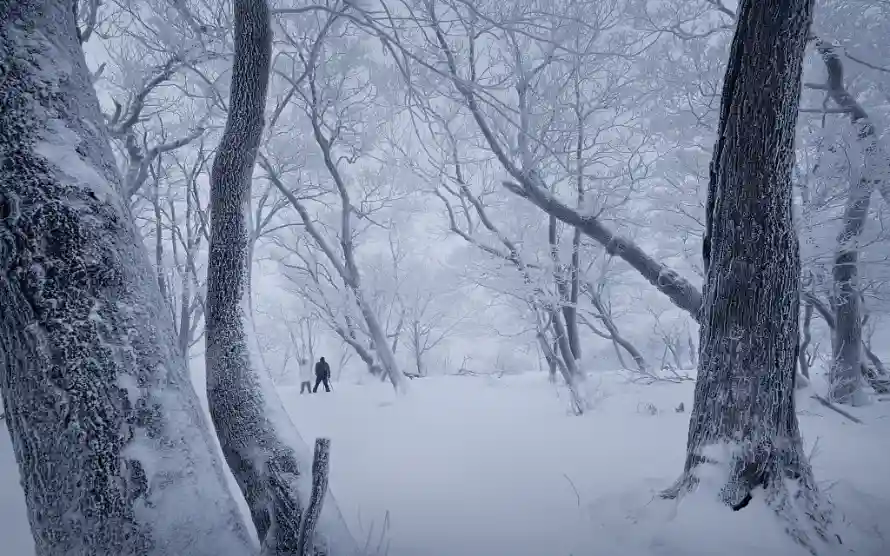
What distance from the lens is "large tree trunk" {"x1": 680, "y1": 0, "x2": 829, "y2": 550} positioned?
5.77ft

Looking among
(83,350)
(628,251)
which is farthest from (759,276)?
(83,350)

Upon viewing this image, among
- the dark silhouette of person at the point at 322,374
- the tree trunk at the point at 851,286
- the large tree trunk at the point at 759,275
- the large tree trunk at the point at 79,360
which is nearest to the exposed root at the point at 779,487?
the large tree trunk at the point at 759,275

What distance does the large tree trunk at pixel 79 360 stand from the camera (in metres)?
0.88

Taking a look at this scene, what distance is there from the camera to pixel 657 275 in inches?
126

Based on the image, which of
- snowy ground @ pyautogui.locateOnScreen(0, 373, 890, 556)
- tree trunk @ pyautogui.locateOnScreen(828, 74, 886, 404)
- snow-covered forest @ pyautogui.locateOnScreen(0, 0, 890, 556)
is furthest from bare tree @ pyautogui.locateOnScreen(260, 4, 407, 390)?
tree trunk @ pyautogui.locateOnScreen(828, 74, 886, 404)

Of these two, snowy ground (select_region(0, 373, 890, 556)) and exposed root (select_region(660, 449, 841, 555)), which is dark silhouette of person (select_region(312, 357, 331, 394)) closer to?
snowy ground (select_region(0, 373, 890, 556))

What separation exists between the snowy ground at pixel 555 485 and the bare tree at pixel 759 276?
227 millimetres

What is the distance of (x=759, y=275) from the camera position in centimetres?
180

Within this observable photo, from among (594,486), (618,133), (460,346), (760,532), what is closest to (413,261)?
(460,346)

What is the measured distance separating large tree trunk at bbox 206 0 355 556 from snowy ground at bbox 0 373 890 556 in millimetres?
440

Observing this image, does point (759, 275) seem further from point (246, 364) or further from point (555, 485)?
point (246, 364)

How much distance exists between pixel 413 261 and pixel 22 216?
13.6 meters

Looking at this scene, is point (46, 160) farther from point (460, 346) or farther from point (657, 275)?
point (460, 346)

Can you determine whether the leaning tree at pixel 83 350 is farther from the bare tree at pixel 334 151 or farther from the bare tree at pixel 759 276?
the bare tree at pixel 334 151
